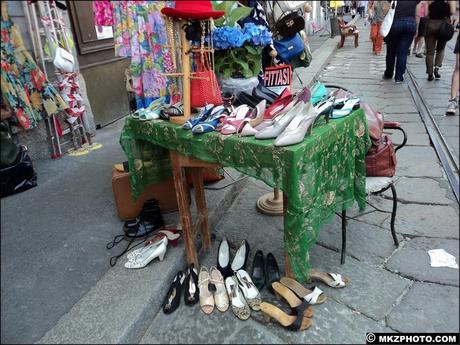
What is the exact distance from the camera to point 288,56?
2732 mm

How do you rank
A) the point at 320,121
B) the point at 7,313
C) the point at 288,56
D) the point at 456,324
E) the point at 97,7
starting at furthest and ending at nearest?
the point at 288,56 < the point at 320,121 < the point at 97,7 < the point at 7,313 < the point at 456,324

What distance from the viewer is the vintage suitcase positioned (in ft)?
8.67

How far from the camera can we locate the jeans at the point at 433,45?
1.22 meters

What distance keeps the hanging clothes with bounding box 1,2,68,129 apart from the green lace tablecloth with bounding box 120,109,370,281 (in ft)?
1.76

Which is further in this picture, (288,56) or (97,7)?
(288,56)

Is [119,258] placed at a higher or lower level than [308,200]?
lower

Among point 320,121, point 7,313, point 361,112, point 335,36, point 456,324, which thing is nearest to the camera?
point 456,324

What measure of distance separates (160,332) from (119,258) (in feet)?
1.92

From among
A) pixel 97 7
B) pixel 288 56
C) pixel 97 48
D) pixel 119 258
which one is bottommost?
pixel 119 258

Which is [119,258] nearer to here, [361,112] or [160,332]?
[160,332]

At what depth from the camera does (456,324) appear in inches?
43.0

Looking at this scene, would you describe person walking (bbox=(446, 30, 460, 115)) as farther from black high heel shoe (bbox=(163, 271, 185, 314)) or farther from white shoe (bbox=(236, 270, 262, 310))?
black high heel shoe (bbox=(163, 271, 185, 314))

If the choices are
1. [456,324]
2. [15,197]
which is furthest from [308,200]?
[15,197]

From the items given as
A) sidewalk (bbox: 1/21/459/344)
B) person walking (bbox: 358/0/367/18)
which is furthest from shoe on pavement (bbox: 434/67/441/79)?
person walking (bbox: 358/0/367/18)
